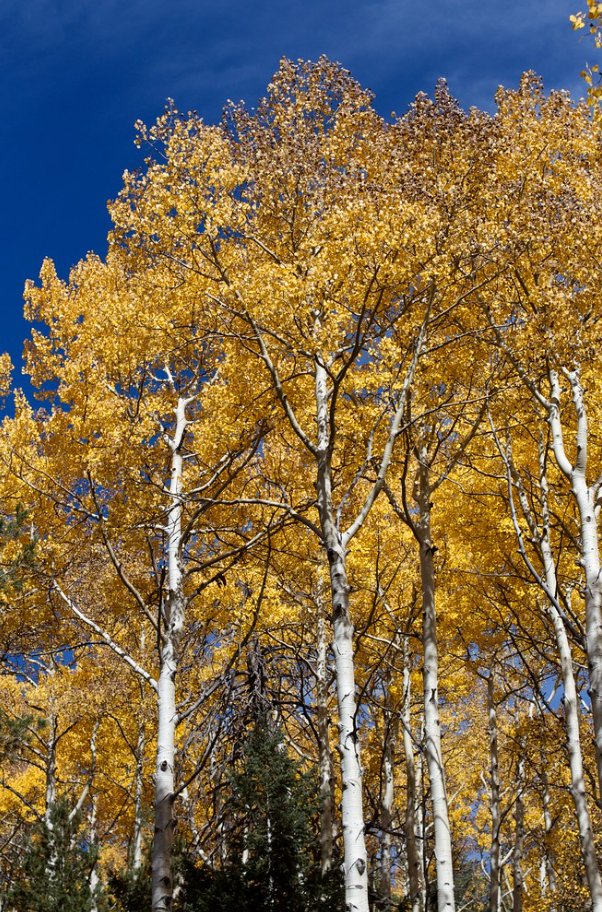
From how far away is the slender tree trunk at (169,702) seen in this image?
6516mm

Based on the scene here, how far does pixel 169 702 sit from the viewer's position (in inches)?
292

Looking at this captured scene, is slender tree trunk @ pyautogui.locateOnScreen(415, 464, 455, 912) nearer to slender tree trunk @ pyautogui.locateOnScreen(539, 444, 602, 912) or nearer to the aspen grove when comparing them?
the aspen grove

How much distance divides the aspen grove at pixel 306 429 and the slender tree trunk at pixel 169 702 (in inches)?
1.1

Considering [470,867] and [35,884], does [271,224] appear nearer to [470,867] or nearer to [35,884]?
[35,884]

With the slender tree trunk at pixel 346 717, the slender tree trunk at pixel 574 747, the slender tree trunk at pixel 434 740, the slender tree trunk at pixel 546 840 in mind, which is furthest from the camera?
the slender tree trunk at pixel 546 840

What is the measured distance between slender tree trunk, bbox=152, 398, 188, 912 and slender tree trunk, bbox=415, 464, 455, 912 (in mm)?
2264

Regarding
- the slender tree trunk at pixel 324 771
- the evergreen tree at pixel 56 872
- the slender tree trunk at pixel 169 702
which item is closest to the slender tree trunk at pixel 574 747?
the slender tree trunk at pixel 324 771

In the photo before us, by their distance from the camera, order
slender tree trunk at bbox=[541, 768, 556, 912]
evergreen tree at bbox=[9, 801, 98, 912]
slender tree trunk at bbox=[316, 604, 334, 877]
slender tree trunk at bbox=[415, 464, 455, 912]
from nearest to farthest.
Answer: slender tree trunk at bbox=[415, 464, 455, 912]
evergreen tree at bbox=[9, 801, 98, 912]
slender tree trunk at bbox=[316, 604, 334, 877]
slender tree trunk at bbox=[541, 768, 556, 912]

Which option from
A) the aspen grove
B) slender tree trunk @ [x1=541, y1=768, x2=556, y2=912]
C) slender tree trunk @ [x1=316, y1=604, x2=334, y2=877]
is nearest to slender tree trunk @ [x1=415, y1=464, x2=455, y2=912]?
the aspen grove

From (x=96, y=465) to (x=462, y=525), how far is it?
4947mm

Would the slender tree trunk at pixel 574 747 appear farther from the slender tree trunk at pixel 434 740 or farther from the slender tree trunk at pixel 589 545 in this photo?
the slender tree trunk at pixel 434 740

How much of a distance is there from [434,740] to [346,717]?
1.89m

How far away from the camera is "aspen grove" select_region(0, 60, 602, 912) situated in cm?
676

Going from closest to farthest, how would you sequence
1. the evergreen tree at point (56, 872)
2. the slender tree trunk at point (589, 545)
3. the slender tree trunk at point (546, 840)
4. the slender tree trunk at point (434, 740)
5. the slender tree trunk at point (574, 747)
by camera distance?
the slender tree trunk at point (589, 545) → the slender tree trunk at point (434, 740) → the slender tree trunk at point (574, 747) → the evergreen tree at point (56, 872) → the slender tree trunk at point (546, 840)
